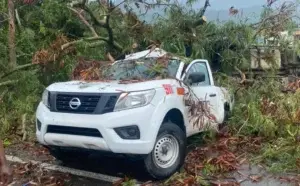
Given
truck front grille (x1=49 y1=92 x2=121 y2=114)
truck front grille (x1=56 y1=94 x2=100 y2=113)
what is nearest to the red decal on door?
Answer: truck front grille (x1=49 y1=92 x2=121 y2=114)

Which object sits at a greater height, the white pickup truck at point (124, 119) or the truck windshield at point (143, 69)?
the truck windshield at point (143, 69)

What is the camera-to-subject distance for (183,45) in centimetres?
894

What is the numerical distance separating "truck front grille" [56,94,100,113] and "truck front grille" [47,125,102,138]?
0.23 m

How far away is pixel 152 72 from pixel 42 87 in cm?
361

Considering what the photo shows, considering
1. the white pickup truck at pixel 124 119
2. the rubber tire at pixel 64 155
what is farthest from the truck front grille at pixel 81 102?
the rubber tire at pixel 64 155

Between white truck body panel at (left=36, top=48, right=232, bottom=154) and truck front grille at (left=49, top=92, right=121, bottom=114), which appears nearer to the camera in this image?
white truck body panel at (left=36, top=48, right=232, bottom=154)

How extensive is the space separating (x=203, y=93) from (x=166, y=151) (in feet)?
4.48

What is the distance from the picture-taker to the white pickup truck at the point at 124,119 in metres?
5.23

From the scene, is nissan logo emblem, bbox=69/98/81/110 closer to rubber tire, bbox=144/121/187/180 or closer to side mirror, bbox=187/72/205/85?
rubber tire, bbox=144/121/187/180

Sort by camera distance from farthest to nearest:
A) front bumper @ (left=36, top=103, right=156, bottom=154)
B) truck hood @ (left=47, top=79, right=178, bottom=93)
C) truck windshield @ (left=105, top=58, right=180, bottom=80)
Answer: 1. truck windshield @ (left=105, top=58, right=180, bottom=80)
2. truck hood @ (left=47, top=79, right=178, bottom=93)
3. front bumper @ (left=36, top=103, right=156, bottom=154)

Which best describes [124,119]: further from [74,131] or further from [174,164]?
[174,164]

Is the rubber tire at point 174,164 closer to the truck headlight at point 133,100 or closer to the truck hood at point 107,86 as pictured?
the truck headlight at point 133,100

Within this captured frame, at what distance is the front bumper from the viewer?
5172 mm

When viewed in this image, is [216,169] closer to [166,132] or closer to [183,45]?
[166,132]
